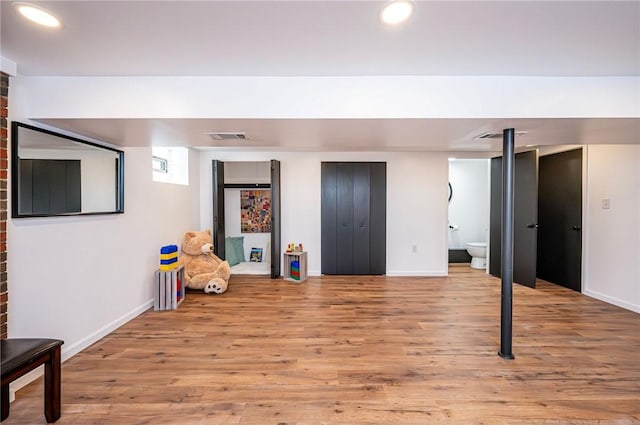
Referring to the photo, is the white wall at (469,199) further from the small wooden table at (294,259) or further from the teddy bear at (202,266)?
the teddy bear at (202,266)

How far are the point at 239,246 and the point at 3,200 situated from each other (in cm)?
429

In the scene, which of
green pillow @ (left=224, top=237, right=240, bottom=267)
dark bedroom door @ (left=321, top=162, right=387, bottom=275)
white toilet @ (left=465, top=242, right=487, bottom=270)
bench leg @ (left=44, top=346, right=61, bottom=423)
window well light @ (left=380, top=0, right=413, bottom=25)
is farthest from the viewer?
green pillow @ (left=224, top=237, right=240, bottom=267)

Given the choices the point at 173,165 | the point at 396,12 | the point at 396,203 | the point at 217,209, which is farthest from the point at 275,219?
the point at 396,12

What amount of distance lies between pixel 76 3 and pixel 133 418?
2222mm

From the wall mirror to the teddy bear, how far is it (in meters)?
1.32

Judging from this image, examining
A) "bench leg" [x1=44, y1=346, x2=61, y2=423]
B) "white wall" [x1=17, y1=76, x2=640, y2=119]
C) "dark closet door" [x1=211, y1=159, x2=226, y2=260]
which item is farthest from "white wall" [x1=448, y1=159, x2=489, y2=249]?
"bench leg" [x1=44, y1=346, x2=61, y2=423]

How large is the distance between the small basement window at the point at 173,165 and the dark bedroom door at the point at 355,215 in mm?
2236

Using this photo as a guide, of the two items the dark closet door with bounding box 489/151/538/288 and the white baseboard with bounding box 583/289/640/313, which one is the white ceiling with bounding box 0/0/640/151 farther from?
the white baseboard with bounding box 583/289/640/313

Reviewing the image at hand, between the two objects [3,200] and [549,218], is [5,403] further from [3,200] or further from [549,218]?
[549,218]

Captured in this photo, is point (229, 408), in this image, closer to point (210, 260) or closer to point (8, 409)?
point (8, 409)

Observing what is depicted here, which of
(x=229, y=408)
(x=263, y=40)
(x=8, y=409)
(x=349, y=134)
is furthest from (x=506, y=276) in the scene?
(x=8, y=409)

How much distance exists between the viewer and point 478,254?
5629 millimetres

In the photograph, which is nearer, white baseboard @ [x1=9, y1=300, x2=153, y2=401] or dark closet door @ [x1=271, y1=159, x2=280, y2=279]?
white baseboard @ [x1=9, y1=300, x2=153, y2=401]

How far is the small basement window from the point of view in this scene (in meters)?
4.18
